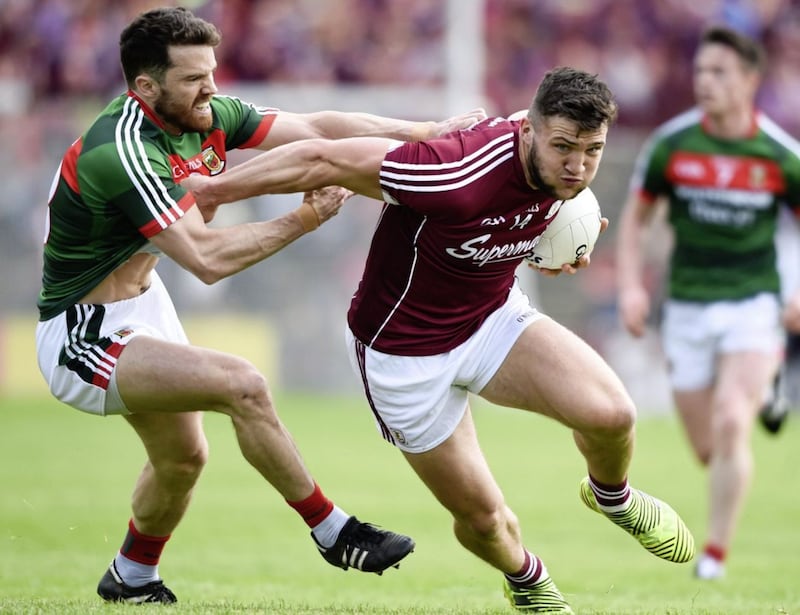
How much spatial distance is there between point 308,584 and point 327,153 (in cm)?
330

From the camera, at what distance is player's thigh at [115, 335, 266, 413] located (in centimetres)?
602

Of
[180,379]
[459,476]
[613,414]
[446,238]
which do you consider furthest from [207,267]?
[613,414]

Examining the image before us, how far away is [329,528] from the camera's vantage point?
245 inches

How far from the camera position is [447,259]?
6.13 m

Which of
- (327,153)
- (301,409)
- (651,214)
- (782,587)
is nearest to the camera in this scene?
(327,153)

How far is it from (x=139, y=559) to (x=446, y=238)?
2.42 m

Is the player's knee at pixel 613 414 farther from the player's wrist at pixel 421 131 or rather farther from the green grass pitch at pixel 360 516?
the player's wrist at pixel 421 131

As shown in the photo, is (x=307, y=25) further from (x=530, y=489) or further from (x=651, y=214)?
(x=651, y=214)

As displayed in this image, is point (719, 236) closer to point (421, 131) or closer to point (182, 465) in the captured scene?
point (421, 131)

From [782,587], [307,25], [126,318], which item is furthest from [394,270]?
[307,25]

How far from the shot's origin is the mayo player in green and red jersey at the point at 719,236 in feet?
29.6

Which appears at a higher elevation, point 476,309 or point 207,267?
point 207,267

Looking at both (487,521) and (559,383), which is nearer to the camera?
(559,383)

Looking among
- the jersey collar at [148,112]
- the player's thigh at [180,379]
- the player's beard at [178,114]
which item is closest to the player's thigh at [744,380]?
the player's thigh at [180,379]
